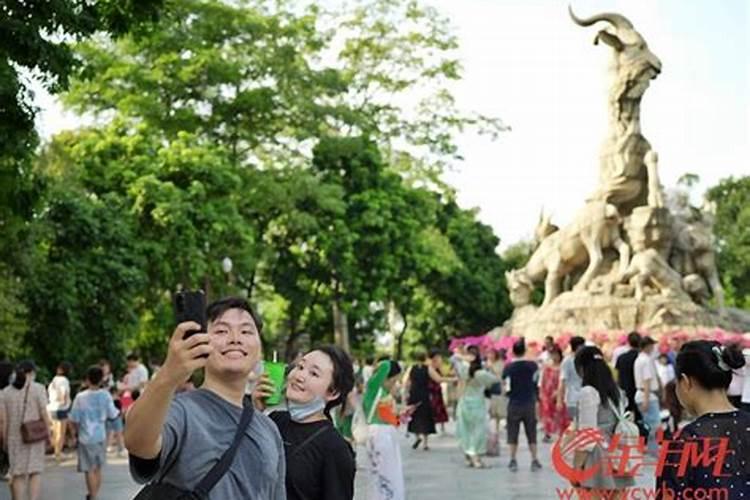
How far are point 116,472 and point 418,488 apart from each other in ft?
16.1

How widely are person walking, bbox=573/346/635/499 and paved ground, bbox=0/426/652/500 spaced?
3772mm

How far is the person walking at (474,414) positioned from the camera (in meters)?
16.6

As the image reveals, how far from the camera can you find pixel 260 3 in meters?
35.1

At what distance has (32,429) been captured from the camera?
11.3m

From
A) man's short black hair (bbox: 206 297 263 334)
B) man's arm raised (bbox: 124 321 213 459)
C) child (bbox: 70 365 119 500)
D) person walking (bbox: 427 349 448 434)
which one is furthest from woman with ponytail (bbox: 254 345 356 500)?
person walking (bbox: 427 349 448 434)

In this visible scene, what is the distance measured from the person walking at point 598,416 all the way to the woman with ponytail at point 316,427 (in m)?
3.82

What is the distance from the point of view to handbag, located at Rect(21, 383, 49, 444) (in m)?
11.3

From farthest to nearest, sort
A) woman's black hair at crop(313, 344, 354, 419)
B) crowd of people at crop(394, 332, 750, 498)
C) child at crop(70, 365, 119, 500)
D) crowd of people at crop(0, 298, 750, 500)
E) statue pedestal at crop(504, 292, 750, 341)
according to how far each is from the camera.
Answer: statue pedestal at crop(504, 292, 750, 341) → child at crop(70, 365, 119, 500) → woman's black hair at crop(313, 344, 354, 419) → crowd of people at crop(394, 332, 750, 498) → crowd of people at crop(0, 298, 750, 500)

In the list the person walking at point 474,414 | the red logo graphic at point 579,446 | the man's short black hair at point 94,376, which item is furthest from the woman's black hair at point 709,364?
the person walking at point 474,414

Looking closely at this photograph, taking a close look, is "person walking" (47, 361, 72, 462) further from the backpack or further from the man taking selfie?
the man taking selfie

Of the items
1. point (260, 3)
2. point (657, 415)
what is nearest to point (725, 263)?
point (260, 3)

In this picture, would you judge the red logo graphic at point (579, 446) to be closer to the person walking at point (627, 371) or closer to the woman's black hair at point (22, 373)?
the person walking at point (627, 371)

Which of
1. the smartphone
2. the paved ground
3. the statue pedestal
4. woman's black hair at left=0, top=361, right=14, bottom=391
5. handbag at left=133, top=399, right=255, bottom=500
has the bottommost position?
the paved ground

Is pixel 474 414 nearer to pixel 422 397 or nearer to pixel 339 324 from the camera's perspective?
pixel 422 397
